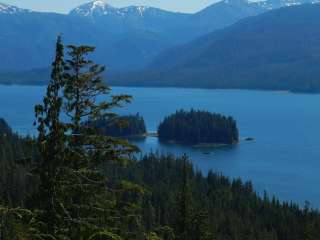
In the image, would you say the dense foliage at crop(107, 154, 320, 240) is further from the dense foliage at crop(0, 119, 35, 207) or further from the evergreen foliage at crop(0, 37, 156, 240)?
the evergreen foliage at crop(0, 37, 156, 240)

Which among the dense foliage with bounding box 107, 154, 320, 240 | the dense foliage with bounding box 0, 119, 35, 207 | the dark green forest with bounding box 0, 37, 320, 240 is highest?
the dark green forest with bounding box 0, 37, 320, 240

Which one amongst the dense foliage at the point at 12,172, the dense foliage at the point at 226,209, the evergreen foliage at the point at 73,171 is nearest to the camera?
the evergreen foliage at the point at 73,171

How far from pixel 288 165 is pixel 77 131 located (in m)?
152

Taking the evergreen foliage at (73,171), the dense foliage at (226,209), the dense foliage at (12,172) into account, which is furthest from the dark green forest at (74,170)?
the dense foliage at (226,209)

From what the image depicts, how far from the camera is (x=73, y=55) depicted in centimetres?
1817

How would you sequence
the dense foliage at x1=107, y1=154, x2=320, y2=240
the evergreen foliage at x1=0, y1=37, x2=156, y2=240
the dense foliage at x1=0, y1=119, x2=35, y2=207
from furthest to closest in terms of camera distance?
the dense foliage at x1=107, y1=154, x2=320, y2=240, the dense foliage at x1=0, y1=119, x2=35, y2=207, the evergreen foliage at x1=0, y1=37, x2=156, y2=240

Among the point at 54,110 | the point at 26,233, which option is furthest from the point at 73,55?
the point at 26,233

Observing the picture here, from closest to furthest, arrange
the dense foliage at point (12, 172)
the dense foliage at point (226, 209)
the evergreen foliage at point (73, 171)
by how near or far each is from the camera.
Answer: the evergreen foliage at point (73, 171) → the dense foliage at point (12, 172) → the dense foliage at point (226, 209)

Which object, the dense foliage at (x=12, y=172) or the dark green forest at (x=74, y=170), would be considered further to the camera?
the dense foliage at (x=12, y=172)

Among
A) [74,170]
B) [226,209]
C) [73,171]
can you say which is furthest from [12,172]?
[73,171]

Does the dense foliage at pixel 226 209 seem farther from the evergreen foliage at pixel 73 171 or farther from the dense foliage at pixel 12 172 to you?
the evergreen foliage at pixel 73 171

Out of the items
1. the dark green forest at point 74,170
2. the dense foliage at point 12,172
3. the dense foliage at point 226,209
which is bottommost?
the dense foliage at point 226,209

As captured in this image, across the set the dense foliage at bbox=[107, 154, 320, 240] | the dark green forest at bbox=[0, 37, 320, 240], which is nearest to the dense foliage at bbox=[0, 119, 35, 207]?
the dense foliage at bbox=[107, 154, 320, 240]

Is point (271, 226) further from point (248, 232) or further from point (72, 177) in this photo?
point (72, 177)
